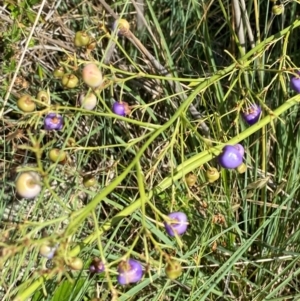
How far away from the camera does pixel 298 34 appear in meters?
1.81

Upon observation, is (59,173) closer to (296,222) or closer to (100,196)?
(296,222)

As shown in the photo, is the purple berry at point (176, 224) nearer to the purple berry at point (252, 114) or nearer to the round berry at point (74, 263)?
the round berry at point (74, 263)

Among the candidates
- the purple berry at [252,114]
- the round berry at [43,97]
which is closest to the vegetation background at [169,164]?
the purple berry at [252,114]

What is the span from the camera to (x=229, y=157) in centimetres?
112

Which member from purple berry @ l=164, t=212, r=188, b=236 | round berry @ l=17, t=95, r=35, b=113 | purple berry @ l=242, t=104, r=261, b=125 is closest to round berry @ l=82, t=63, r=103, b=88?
round berry @ l=17, t=95, r=35, b=113

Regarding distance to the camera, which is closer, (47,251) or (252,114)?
(47,251)

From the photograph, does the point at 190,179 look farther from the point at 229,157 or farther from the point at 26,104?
the point at 26,104

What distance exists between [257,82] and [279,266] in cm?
49

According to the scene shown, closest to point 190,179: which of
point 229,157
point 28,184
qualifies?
point 229,157

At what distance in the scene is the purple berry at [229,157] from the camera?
1.12 meters

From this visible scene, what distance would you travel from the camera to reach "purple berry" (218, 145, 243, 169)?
1.12 metres

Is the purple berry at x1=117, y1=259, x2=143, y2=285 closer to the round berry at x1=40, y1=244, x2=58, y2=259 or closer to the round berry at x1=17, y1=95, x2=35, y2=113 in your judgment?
the round berry at x1=40, y1=244, x2=58, y2=259

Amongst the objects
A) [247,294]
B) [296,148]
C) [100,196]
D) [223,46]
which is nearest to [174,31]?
[223,46]

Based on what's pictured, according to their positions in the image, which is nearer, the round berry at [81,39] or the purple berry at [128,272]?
the purple berry at [128,272]
